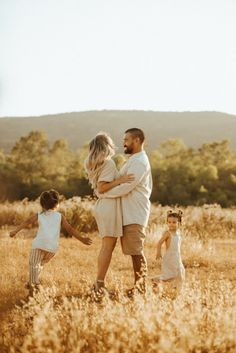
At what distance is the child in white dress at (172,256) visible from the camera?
7559mm

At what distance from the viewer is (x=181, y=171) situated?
31.6 m

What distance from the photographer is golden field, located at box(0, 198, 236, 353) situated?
438 cm

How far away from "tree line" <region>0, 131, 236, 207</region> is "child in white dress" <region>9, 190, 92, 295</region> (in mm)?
20608

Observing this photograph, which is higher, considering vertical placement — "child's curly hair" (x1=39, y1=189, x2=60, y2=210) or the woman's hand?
the woman's hand

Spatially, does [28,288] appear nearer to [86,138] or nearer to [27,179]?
[27,179]

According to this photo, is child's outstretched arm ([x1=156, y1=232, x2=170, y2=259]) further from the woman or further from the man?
the woman

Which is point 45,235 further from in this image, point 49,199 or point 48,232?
point 49,199

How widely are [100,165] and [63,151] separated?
2897cm

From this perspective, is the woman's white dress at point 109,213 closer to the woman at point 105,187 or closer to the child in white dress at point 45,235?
the woman at point 105,187

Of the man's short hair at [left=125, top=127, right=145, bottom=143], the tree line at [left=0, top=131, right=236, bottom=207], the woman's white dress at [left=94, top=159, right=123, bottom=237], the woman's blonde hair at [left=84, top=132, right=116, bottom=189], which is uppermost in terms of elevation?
the man's short hair at [left=125, top=127, right=145, bottom=143]

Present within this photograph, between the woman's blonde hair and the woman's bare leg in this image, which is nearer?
the woman's blonde hair

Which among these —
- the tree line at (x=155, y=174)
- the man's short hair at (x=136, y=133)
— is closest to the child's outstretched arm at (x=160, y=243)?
the man's short hair at (x=136, y=133)

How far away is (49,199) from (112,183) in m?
0.82

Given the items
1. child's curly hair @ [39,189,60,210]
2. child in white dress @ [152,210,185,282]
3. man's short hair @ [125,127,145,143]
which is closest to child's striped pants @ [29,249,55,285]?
child's curly hair @ [39,189,60,210]
